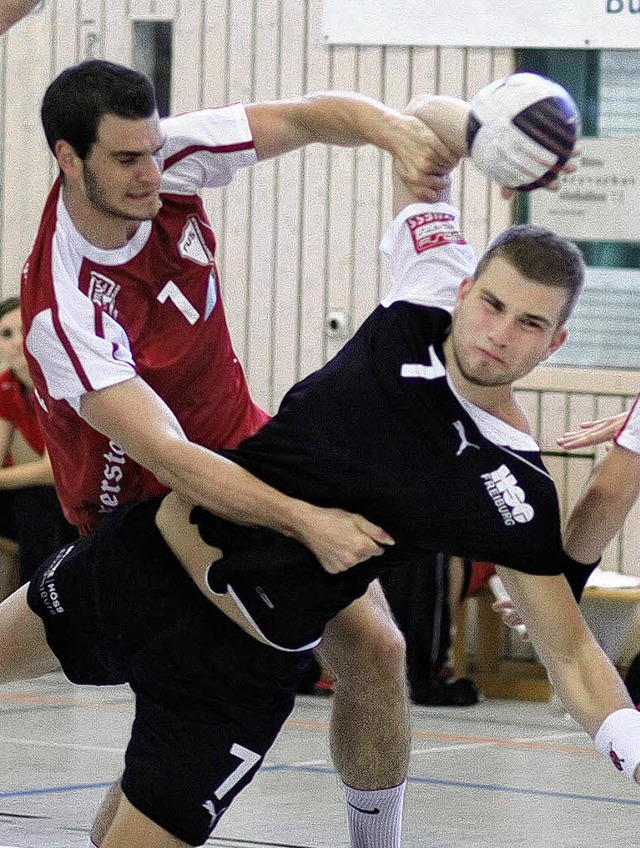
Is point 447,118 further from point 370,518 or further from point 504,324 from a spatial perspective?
point 370,518

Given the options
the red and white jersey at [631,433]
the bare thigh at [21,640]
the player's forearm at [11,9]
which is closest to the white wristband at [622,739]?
the red and white jersey at [631,433]

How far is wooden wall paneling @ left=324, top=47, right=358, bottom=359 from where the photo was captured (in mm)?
8719

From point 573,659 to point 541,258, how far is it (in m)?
0.83

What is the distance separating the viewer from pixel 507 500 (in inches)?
133

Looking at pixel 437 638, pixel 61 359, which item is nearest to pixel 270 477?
pixel 61 359

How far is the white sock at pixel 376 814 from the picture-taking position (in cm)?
420

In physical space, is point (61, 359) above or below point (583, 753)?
above

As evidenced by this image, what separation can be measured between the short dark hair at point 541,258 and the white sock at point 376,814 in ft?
4.78

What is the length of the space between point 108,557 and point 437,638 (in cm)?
418

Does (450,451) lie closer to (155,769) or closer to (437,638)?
(155,769)

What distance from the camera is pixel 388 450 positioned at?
3416 mm

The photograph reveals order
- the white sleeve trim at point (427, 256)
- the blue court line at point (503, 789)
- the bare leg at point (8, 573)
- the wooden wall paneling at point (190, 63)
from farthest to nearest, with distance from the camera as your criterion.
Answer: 1. the wooden wall paneling at point (190, 63)
2. the bare leg at point (8, 573)
3. the blue court line at point (503, 789)
4. the white sleeve trim at point (427, 256)

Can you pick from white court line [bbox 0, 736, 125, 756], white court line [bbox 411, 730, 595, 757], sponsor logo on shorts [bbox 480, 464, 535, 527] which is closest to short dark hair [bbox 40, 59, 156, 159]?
sponsor logo on shorts [bbox 480, 464, 535, 527]

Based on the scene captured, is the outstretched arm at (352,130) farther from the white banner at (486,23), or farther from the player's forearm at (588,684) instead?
the white banner at (486,23)
